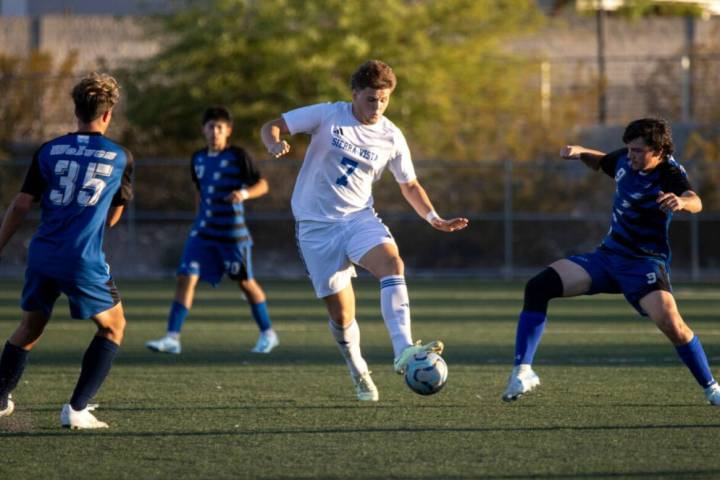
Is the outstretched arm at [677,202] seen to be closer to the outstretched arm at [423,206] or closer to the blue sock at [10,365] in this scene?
the outstretched arm at [423,206]

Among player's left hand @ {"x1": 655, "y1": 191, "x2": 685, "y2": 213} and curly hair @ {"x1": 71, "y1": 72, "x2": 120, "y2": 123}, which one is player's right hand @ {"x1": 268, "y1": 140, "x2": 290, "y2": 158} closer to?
curly hair @ {"x1": 71, "y1": 72, "x2": 120, "y2": 123}

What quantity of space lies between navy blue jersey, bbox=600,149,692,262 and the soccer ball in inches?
52.3

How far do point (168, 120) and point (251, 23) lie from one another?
254cm

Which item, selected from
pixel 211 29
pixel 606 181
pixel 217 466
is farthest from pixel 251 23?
pixel 217 466

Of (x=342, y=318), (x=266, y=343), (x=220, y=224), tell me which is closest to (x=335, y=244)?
(x=342, y=318)

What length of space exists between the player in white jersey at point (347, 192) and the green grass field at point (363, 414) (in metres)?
0.73

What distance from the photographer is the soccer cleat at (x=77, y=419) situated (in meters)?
6.55

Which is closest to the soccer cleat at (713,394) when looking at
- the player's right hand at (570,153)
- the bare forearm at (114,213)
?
the player's right hand at (570,153)

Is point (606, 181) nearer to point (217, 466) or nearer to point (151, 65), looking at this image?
point (151, 65)

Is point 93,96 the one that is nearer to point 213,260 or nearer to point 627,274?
point 627,274

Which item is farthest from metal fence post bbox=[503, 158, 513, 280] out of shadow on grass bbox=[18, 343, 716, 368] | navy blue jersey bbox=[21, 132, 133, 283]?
navy blue jersey bbox=[21, 132, 133, 283]

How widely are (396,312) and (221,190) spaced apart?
4008 millimetres

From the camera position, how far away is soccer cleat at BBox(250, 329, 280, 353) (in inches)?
412

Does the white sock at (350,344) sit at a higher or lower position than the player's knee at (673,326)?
lower
